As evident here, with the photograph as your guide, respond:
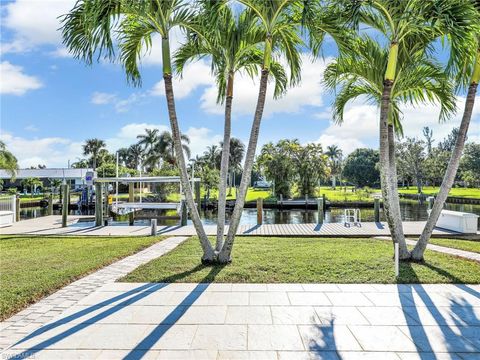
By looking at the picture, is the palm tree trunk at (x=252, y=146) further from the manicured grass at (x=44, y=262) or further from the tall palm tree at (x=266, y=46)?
the manicured grass at (x=44, y=262)

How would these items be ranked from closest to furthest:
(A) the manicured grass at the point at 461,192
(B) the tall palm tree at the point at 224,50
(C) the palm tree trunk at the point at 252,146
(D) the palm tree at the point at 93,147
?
(B) the tall palm tree at the point at 224,50, (C) the palm tree trunk at the point at 252,146, (A) the manicured grass at the point at 461,192, (D) the palm tree at the point at 93,147

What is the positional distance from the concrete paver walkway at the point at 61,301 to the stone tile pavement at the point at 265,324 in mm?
135

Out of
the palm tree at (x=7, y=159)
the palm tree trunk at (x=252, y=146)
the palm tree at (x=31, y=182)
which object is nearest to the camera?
the palm tree trunk at (x=252, y=146)

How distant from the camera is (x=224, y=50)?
736 centimetres

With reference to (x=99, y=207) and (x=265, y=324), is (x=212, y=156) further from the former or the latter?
(x=265, y=324)

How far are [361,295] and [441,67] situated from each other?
226 inches

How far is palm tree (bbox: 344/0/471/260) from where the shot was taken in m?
5.98

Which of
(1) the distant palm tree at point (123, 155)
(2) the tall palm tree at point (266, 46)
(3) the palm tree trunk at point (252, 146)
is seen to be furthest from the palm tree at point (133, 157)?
→ (3) the palm tree trunk at point (252, 146)

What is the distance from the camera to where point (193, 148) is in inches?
1758

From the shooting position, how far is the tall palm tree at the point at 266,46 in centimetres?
665

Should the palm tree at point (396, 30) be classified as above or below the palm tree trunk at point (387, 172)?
above

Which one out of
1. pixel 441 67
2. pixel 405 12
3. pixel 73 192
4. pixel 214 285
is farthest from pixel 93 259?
pixel 73 192

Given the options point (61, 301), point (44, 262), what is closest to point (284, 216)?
point (44, 262)

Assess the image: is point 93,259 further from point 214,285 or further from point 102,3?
point 102,3
